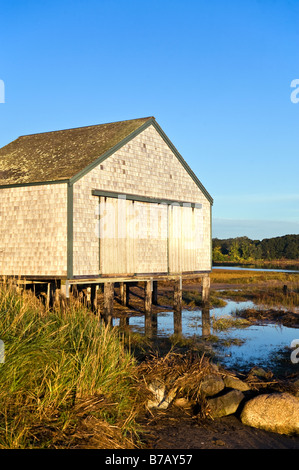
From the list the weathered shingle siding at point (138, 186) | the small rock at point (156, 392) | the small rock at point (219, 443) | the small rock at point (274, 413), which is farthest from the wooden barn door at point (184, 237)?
the small rock at point (219, 443)

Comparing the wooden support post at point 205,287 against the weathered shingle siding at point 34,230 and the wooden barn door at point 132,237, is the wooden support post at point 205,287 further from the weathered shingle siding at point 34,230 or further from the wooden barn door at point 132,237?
the weathered shingle siding at point 34,230

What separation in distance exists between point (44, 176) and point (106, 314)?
5795mm

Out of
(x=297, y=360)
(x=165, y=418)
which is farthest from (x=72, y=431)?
(x=297, y=360)

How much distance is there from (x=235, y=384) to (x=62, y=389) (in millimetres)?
4409

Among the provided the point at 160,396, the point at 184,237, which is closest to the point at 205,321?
the point at 184,237

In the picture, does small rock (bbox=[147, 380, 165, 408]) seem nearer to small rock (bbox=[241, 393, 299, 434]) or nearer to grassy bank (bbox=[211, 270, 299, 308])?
small rock (bbox=[241, 393, 299, 434])

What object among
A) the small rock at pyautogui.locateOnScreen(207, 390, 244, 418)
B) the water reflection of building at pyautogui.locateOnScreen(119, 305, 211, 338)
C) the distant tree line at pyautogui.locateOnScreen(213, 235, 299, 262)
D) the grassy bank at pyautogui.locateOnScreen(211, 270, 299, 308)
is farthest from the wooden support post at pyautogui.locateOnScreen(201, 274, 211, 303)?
the distant tree line at pyautogui.locateOnScreen(213, 235, 299, 262)

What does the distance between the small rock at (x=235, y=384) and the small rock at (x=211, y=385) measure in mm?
280

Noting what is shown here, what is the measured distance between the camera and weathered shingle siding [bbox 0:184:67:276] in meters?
18.8

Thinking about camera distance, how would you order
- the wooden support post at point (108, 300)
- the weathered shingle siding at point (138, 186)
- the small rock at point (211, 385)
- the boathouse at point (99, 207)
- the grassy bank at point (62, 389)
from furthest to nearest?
the wooden support post at point (108, 300) < the weathered shingle siding at point (138, 186) < the boathouse at point (99, 207) < the small rock at point (211, 385) < the grassy bank at point (62, 389)

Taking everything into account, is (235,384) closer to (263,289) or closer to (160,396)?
(160,396)

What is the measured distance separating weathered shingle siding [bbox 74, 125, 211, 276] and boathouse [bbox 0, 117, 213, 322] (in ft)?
0.13

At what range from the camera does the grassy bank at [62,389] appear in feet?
25.1

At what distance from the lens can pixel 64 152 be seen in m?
22.1
